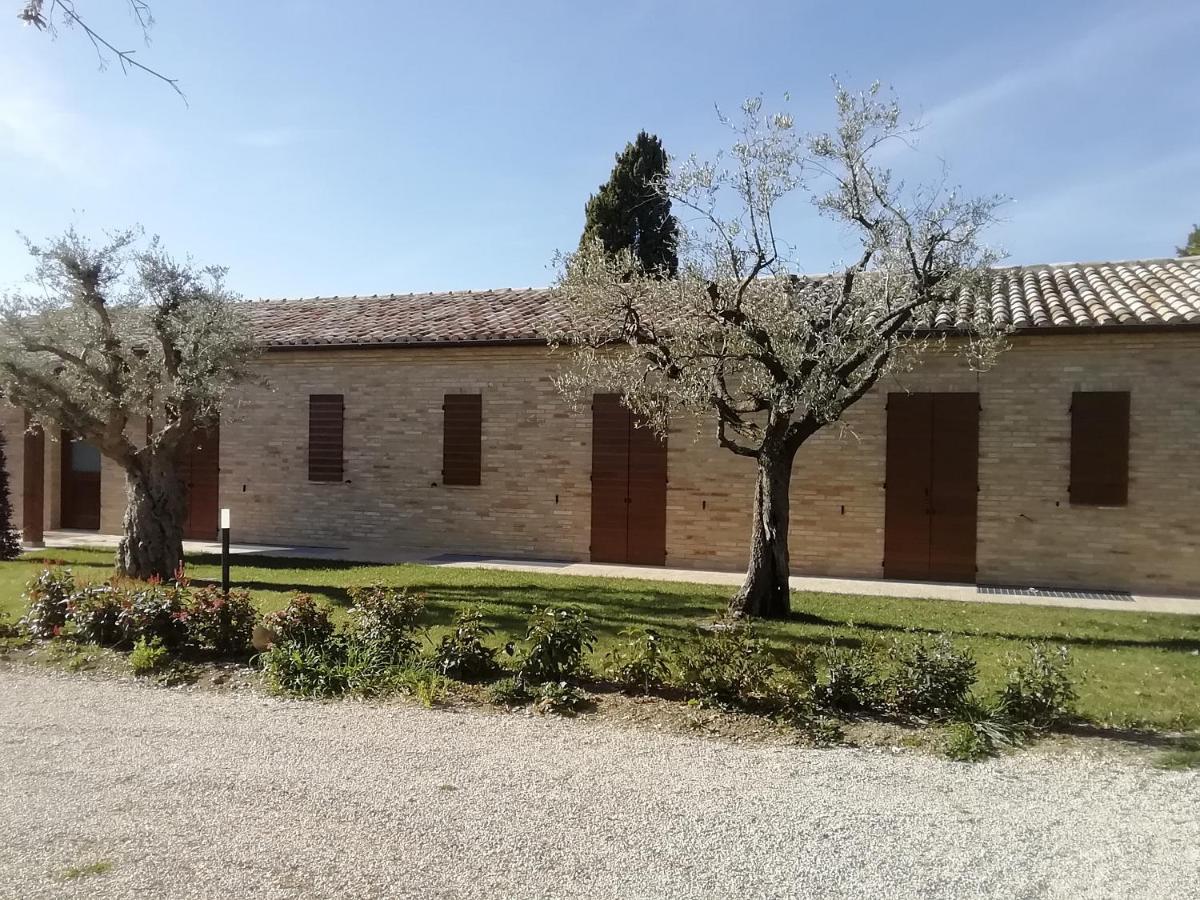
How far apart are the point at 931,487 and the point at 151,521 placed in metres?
9.76

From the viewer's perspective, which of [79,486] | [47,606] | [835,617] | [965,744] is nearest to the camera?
[965,744]

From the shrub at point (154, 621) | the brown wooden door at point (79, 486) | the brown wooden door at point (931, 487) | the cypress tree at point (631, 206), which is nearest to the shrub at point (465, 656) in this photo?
the shrub at point (154, 621)

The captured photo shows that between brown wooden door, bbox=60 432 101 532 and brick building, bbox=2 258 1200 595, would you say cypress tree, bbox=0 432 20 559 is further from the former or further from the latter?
brown wooden door, bbox=60 432 101 532

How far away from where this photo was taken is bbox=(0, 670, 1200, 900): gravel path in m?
3.54

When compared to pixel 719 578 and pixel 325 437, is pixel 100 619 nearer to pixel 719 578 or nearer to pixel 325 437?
pixel 719 578

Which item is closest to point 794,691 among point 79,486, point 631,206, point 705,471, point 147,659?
point 147,659

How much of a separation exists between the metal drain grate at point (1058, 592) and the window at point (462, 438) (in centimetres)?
755

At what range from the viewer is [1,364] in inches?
406

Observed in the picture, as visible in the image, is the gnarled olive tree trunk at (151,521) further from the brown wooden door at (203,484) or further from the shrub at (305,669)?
the brown wooden door at (203,484)

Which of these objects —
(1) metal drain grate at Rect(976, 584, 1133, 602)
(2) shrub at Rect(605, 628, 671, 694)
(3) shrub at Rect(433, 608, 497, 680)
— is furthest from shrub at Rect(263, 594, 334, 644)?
(1) metal drain grate at Rect(976, 584, 1133, 602)

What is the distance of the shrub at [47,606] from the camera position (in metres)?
7.61

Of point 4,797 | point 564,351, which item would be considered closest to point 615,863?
point 4,797

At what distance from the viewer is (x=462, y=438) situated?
14.7m

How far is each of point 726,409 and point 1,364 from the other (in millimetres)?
8026
